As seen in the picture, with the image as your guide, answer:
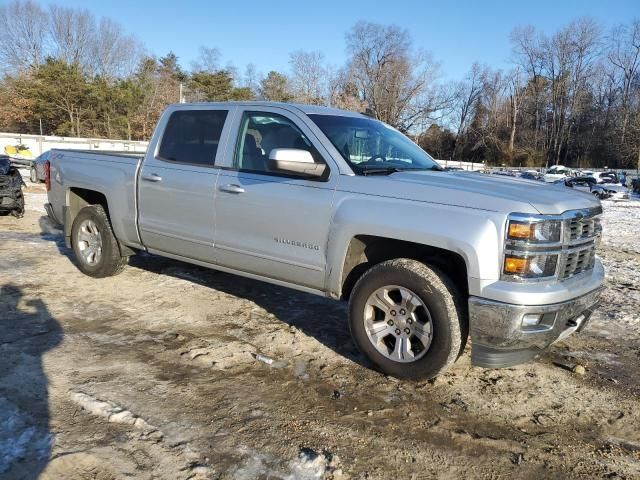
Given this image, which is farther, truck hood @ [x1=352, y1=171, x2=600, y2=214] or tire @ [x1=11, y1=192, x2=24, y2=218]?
tire @ [x1=11, y1=192, x2=24, y2=218]

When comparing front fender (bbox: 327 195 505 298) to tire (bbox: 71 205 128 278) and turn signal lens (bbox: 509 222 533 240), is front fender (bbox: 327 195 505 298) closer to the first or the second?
turn signal lens (bbox: 509 222 533 240)

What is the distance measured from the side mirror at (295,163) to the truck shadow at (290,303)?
4.78 feet

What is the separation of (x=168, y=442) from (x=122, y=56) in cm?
6507

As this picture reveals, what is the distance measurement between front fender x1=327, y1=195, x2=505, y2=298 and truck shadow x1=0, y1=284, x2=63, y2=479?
82.2 inches

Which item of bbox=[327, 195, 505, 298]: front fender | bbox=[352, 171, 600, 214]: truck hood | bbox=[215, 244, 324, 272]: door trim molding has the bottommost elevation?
bbox=[215, 244, 324, 272]: door trim molding

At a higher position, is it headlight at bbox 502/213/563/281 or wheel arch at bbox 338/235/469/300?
headlight at bbox 502/213/563/281

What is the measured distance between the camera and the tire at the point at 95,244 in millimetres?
5789

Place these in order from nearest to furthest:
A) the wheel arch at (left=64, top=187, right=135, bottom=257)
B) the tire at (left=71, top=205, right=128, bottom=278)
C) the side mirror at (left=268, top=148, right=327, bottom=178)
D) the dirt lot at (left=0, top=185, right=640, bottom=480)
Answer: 1. the dirt lot at (left=0, top=185, right=640, bottom=480)
2. the side mirror at (left=268, top=148, right=327, bottom=178)
3. the tire at (left=71, top=205, right=128, bottom=278)
4. the wheel arch at (left=64, top=187, right=135, bottom=257)

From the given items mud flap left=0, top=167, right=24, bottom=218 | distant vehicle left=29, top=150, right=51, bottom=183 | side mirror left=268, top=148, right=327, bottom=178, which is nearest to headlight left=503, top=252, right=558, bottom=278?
A: side mirror left=268, top=148, right=327, bottom=178

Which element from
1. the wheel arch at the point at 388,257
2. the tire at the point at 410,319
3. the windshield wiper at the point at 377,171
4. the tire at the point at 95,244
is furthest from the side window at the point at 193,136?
the tire at the point at 410,319

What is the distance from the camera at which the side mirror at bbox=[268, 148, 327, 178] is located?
3.88 metres

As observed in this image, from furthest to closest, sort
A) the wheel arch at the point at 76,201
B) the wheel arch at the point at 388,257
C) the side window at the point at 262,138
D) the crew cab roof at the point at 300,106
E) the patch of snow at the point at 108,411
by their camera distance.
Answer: the wheel arch at the point at 76,201, the crew cab roof at the point at 300,106, the side window at the point at 262,138, the wheel arch at the point at 388,257, the patch of snow at the point at 108,411

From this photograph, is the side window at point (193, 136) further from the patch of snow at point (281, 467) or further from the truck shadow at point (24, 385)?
the patch of snow at point (281, 467)

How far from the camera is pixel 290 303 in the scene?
5.48 m
